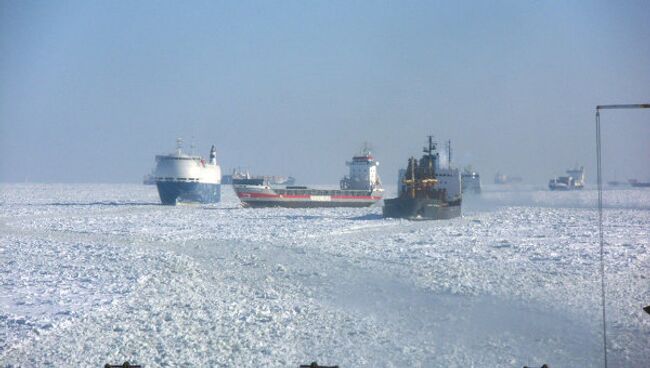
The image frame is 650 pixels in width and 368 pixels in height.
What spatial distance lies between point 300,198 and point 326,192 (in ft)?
8.65

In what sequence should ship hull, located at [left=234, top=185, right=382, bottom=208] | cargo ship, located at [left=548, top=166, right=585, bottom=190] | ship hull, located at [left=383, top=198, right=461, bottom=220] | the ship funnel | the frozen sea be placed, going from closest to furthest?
the frozen sea → ship hull, located at [left=383, top=198, right=461, bottom=220] → ship hull, located at [left=234, top=185, right=382, bottom=208] → the ship funnel → cargo ship, located at [left=548, top=166, right=585, bottom=190]

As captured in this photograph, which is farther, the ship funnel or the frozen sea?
the ship funnel

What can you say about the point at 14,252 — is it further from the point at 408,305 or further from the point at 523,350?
the point at 523,350

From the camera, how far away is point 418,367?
285 inches

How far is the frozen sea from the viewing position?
776 centimetres

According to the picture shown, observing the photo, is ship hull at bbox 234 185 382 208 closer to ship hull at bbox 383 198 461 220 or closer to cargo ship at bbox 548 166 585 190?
ship hull at bbox 383 198 461 220

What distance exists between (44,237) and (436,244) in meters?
15.4

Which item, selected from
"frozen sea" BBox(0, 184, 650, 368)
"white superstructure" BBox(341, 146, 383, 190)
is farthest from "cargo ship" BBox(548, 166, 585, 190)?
"frozen sea" BBox(0, 184, 650, 368)

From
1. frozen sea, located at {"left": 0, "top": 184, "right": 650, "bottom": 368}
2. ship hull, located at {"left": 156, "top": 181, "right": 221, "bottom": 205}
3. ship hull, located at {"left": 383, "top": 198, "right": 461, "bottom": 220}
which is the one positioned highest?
ship hull, located at {"left": 156, "top": 181, "right": 221, "bottom": 205}

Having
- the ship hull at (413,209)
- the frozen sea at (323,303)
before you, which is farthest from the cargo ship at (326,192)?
the frozen sea at (323,303)

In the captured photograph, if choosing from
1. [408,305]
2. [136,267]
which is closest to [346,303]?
[408,305]

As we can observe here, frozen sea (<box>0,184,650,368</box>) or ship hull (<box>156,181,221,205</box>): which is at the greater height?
ship hull (<box>156,181,221,205</box>)

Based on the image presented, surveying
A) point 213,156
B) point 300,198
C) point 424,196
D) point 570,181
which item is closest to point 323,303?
point 424,196

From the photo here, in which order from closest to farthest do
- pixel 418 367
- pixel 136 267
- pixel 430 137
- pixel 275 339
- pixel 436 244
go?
pixel 418 367 < pixel 275 339 < pixel 136 267 < pixel 436 244 < pixel 430 137
